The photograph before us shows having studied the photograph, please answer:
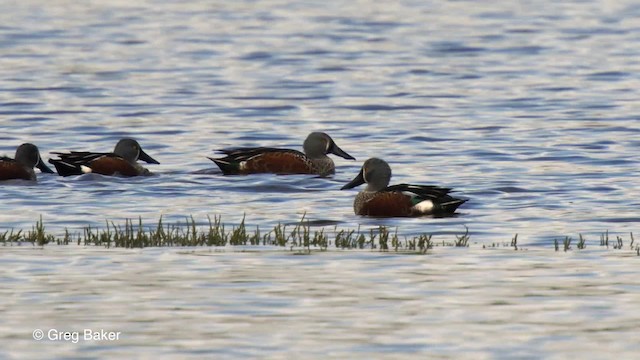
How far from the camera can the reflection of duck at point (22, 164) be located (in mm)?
21781

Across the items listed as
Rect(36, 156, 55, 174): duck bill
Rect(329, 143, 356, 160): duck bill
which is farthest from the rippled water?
Rect(329, 143, 356, 160): duck bill

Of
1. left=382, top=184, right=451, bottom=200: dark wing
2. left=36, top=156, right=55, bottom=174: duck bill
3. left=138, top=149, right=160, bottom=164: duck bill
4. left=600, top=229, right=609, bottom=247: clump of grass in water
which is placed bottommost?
left=600, top=229, right=609, bottom=247: clump of grass in water

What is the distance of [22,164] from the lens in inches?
866

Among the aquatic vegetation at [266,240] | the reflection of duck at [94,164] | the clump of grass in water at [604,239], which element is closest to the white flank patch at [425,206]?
the aquatic vegetation at [266,240]

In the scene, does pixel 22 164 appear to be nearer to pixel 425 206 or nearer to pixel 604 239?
pixel 425 206

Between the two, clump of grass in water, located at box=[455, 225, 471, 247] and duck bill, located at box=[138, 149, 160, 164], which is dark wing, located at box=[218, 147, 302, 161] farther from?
clump of grass in water, located at box=[455, 225, 471, 247]

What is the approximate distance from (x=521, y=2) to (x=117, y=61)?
22868mm

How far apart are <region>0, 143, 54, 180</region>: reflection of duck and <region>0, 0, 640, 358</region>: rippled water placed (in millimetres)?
173

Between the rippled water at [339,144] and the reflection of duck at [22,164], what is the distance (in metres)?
0.17

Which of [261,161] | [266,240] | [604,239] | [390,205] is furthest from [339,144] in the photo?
[266,240]

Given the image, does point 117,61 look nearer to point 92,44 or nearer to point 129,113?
point 92,44

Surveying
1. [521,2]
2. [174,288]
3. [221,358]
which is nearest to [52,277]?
[174,288]

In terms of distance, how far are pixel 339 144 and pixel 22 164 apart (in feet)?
24.3

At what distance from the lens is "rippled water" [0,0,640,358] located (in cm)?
1303
